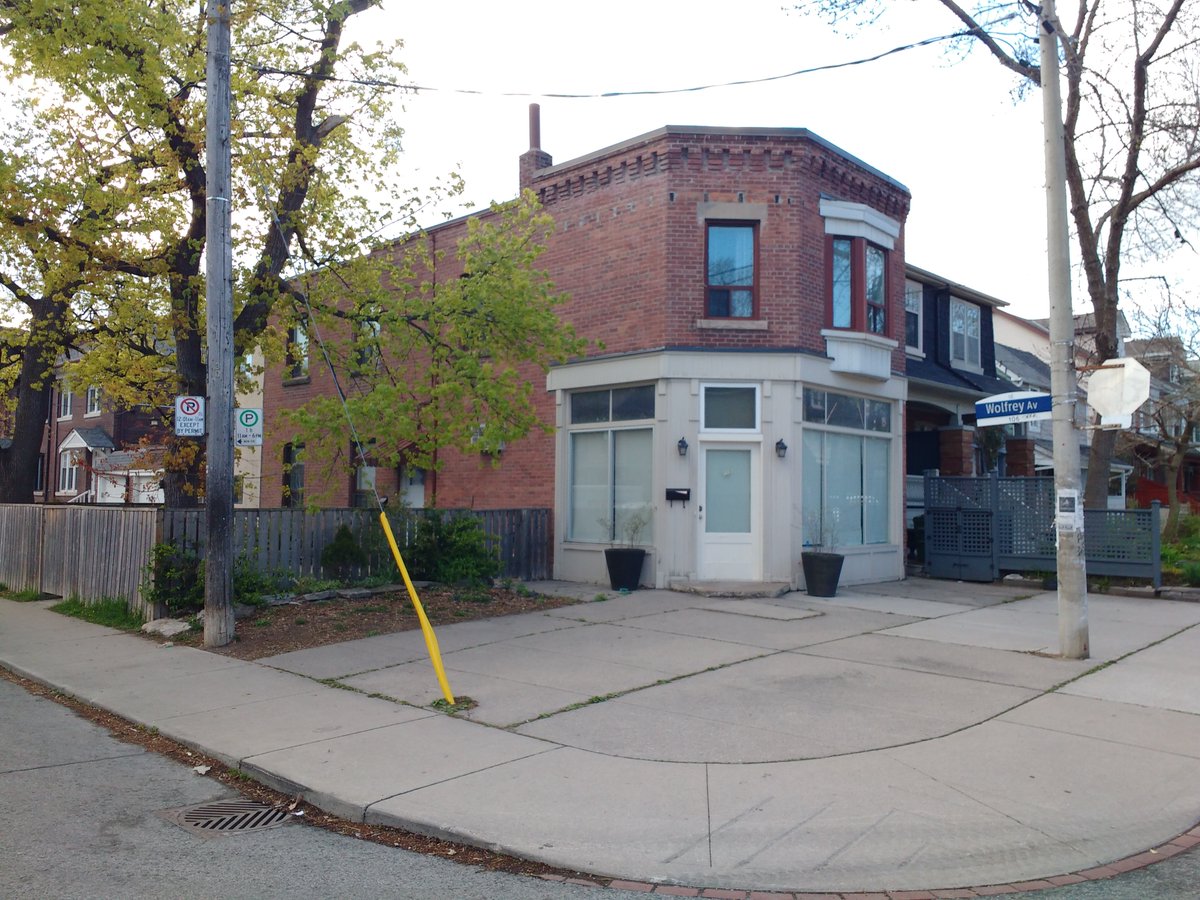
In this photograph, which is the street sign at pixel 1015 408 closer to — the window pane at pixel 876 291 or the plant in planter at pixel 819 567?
the plant in planter at pixel 819 567

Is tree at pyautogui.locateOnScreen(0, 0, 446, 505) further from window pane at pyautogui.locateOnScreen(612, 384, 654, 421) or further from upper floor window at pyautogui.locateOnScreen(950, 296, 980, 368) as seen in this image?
upper floor window at pyautogui.locateOnScreen(950, 296, 980, 368)

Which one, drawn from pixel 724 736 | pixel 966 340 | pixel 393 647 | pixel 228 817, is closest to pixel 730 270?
pixel 393 647

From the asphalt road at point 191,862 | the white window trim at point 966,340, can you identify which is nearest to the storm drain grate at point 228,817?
the asphalt road at point 191,862

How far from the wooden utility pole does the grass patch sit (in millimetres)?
2076

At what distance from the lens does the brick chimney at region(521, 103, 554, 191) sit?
17.9 m

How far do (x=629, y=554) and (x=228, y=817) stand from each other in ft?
31.4

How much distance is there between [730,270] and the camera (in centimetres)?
A: 1549

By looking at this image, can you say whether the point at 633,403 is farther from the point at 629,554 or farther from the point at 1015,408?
the point at 1015,408

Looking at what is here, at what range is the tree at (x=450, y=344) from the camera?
12336 millimetres

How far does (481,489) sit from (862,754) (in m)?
12.5

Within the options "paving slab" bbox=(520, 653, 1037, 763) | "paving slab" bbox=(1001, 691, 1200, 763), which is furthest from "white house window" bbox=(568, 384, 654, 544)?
"paving slab" bbox=(1001, 691, 1200, 763)

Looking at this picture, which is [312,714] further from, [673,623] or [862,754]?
[673,623]

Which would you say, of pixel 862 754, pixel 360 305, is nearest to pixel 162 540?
pixel 360 305

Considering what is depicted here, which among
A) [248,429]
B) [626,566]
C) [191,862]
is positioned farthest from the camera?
[626,566]
